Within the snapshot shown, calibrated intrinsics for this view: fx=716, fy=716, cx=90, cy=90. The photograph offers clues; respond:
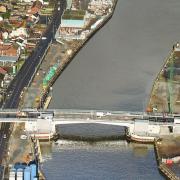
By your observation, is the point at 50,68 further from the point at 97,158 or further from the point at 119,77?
the point at 97,158

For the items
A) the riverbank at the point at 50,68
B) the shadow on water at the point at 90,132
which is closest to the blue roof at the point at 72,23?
the riverbank at the point at 50,68

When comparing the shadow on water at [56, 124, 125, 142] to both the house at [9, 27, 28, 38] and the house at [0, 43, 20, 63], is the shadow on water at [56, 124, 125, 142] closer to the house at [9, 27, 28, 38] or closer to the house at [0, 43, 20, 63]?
the house at [0, 43, 20, 63]

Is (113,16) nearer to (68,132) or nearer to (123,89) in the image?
(123,89)

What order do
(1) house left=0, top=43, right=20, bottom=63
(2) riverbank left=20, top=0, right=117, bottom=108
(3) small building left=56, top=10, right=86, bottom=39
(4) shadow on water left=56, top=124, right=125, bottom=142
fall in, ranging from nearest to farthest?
(4) shadow on water left=56, top=124, right=125, bottom=142 < (2) riverbank left=20, top=0, right=117, bottom=108 < (1) house left=0, top=43, right=20, bottom=63 < (3) small building left=56, top=10, right=86, bottom=39

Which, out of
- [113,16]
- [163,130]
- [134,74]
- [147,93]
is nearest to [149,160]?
[163,130]

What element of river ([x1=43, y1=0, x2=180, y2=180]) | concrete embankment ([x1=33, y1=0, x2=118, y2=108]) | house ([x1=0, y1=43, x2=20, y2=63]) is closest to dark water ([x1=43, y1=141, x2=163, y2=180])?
river ([x1=43, y1=0, x2=180, y2=180])

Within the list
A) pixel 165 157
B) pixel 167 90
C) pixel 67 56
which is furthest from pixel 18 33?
pixel 165 157
